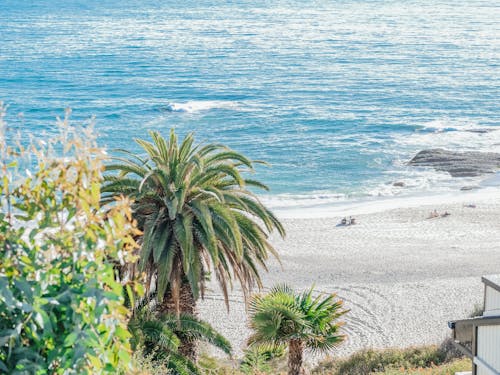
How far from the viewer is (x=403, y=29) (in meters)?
111

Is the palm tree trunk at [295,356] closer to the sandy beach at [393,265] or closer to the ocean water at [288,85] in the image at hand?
the sandy beach at [393,265]

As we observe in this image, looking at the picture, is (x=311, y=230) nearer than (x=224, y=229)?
No

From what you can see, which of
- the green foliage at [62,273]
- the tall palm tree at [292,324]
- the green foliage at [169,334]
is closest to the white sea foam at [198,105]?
the green foliage at [169,334]

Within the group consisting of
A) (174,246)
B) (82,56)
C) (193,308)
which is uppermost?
(82,56)

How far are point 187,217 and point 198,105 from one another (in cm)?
5198

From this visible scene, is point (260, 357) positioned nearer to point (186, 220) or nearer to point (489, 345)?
point (186, 220)

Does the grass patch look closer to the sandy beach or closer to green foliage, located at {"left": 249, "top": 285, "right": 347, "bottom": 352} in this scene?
the sandy beach

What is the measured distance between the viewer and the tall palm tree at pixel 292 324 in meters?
13.0

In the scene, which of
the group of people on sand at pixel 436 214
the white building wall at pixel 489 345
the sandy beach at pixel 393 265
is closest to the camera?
the white building wall at pixel 489 345

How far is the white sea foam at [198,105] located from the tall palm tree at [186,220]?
4912cm

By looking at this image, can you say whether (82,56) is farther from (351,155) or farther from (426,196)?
(426,196)

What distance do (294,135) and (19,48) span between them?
51557mm

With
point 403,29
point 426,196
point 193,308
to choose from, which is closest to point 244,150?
point 426,196

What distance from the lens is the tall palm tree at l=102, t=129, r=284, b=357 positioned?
1269 cm
